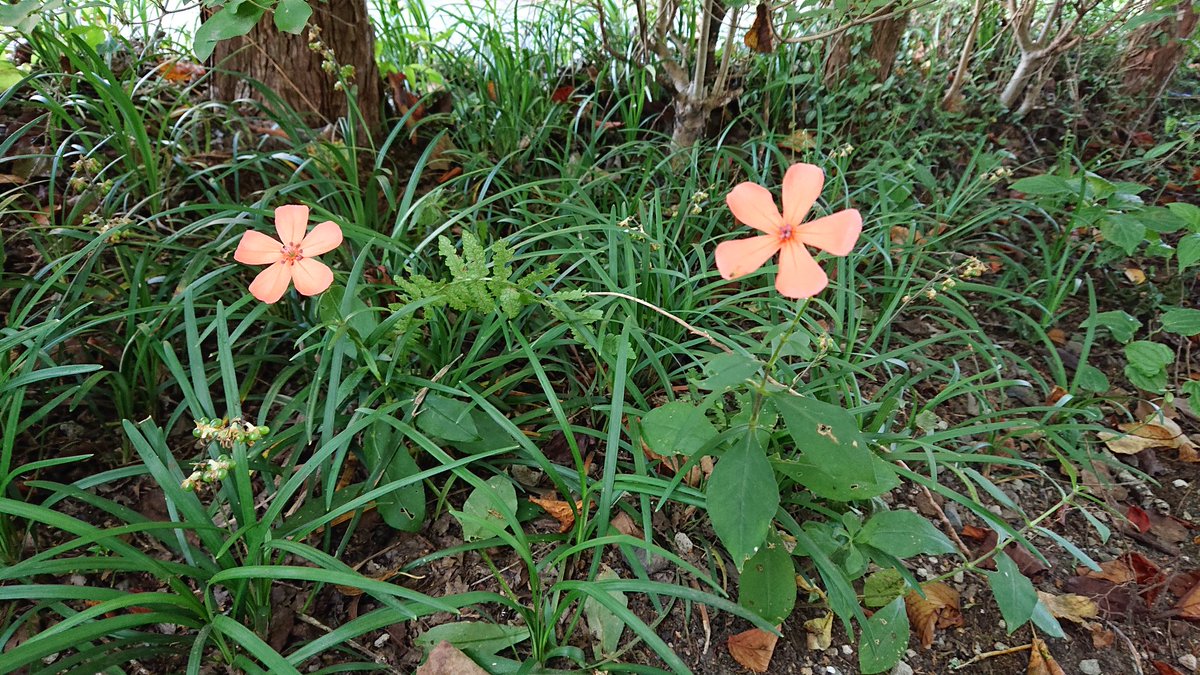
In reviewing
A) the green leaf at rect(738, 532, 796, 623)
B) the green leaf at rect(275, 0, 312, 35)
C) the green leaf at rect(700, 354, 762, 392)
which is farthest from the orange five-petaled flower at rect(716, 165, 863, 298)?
the green leaf at rect(275, 0, 312, 35)

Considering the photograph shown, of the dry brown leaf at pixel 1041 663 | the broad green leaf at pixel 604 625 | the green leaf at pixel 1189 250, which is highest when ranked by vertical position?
the green leaf at pixel 1189 250

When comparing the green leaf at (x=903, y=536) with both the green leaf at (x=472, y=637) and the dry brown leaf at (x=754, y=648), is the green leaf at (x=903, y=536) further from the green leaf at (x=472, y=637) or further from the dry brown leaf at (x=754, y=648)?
the green leaf at (x=472, y=637)

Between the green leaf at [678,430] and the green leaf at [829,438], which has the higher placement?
the green leaf at [829,438]

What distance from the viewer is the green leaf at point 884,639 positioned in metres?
1.17

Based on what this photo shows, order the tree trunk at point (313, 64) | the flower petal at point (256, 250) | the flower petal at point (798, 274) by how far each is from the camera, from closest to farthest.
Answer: the flower petal at point (798, 274)
the flower petal at point (256, 250)
the tree trunk at point (313, 64)

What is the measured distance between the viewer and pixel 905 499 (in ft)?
5.21

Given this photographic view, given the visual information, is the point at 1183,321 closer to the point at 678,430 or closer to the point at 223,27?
the point at 678,430

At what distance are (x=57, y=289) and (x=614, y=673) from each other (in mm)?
1518

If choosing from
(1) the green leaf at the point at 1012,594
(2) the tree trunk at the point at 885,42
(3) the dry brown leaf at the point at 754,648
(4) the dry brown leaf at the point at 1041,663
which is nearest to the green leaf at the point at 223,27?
(3) the dry brown leaf at the point at 754,648

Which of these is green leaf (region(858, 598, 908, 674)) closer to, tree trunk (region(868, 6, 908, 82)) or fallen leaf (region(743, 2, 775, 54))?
fallen leaf (region(743, 2, 775, 54))

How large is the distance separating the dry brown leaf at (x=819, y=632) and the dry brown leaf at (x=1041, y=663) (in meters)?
0.38

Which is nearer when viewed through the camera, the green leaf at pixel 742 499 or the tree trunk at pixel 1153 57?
the green leaf at pixel 742 499

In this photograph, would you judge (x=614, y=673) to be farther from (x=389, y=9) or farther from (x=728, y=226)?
(x=389, y=9)

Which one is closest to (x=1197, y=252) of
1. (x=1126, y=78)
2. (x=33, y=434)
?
(x=1126, y=78)
